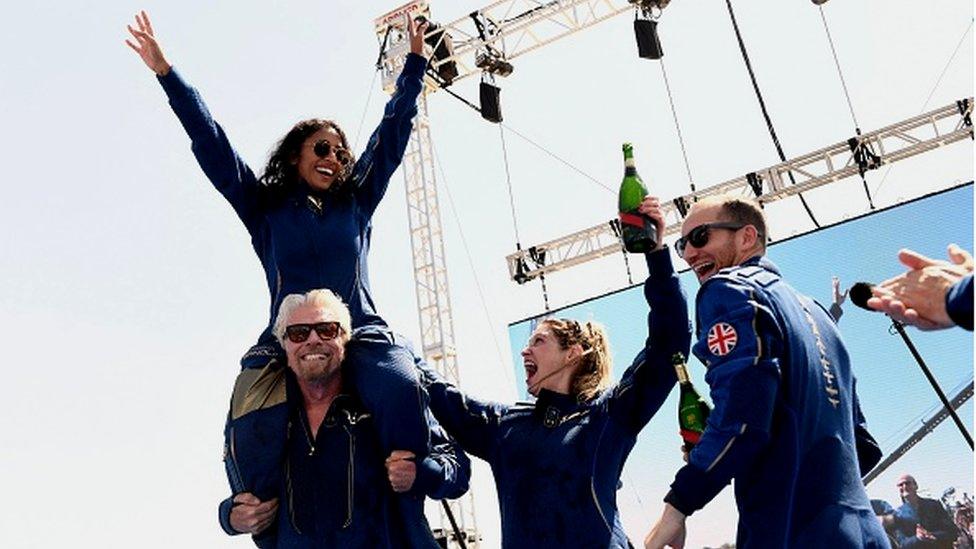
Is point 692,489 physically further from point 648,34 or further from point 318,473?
point 648,34

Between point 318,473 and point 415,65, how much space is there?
5.04 ft

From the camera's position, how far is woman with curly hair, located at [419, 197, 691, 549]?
3.36 m

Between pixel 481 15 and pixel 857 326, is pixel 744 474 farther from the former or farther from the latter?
pixel 481 15

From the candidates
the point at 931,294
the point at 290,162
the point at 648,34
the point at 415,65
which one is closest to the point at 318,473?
the point at 290,162

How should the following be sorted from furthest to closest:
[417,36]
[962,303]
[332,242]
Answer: [417,36], [332,242], [962,303]

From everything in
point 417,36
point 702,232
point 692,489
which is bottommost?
point 692,489

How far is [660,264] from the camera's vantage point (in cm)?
319

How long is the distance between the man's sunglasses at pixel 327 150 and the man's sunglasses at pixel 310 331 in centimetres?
69

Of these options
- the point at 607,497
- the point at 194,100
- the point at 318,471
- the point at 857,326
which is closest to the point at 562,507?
the point at 607,497

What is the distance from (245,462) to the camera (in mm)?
3086

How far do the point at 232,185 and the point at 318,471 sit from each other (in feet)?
3.24

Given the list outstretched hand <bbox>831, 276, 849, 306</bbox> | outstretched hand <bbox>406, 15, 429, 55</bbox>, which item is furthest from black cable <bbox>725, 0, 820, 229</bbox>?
outstretched hand <bbox>406, 15, 429, 55</bbox>

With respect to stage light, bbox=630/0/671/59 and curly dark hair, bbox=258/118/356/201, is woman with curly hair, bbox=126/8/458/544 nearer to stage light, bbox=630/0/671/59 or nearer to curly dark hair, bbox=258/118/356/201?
Answer: curly dark hair, bbox=258/118/356/201

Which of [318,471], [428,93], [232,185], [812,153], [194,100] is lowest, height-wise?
[318,471]
